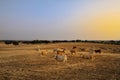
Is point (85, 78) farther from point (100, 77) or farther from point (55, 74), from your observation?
point (55, 74)

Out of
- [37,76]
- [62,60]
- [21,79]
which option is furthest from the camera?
[62,60]

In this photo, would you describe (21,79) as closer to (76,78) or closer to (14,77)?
(14,77)

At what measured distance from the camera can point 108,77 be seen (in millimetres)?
17219

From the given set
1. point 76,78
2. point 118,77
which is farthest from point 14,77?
point 118,77

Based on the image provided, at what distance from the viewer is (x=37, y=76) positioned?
17.3 m

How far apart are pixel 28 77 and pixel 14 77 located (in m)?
0.98

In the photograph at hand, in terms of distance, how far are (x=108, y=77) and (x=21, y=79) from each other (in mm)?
6016

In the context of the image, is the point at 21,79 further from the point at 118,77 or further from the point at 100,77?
the point at 118,77

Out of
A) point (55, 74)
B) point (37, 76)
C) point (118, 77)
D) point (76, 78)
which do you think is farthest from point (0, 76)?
point (118, 77)

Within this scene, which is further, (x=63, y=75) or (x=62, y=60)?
(x=62, y=60)

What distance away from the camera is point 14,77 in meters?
16.9

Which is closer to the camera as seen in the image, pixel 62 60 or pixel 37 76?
pixel 37 76

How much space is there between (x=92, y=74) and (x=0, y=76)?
6.68 meters

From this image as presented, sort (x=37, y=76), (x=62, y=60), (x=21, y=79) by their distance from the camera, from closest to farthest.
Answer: (x=21, y=79), (x=37, y=76), (x=62, y=60)
